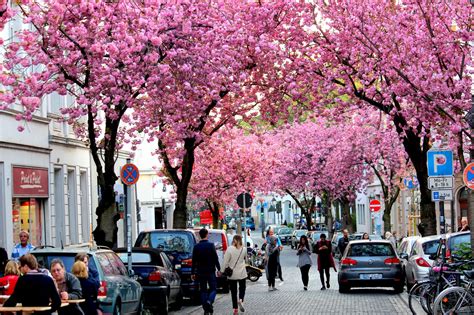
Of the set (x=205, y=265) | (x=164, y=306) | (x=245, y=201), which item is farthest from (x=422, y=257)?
(x=245, y=201)

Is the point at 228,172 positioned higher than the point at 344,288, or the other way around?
the point at 228,172

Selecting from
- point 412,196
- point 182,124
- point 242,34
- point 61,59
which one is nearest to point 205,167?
point 412,196

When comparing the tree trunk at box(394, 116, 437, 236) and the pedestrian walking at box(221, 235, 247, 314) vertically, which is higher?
the tree trunk at box(394, 116, 437, 236)

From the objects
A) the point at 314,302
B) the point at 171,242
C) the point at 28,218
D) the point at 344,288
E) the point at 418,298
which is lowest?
the point at 314,302

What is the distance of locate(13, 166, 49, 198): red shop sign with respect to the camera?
30728mm

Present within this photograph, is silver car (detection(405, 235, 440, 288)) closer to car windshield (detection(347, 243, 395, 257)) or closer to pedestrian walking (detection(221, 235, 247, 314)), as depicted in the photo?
car windshield (detection(347, 243, 395, 257))

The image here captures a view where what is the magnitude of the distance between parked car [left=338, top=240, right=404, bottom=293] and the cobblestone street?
32 cm

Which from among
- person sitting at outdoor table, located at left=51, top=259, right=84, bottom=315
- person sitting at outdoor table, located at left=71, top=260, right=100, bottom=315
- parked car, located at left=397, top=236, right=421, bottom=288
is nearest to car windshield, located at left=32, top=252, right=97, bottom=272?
person sitting at outdoor table, located at left=71, top=260, right=100, bottom=315

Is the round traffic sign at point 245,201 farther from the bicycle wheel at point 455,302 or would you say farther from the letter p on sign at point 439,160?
the bicycle wheel at point 455,302

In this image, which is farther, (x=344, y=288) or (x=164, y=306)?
(x=344, y=288)

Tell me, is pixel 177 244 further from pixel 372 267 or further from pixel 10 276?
pixel 10 276

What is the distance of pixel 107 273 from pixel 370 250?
13284 millimetres

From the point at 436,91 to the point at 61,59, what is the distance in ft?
28.5

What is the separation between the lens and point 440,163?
24609 mm
